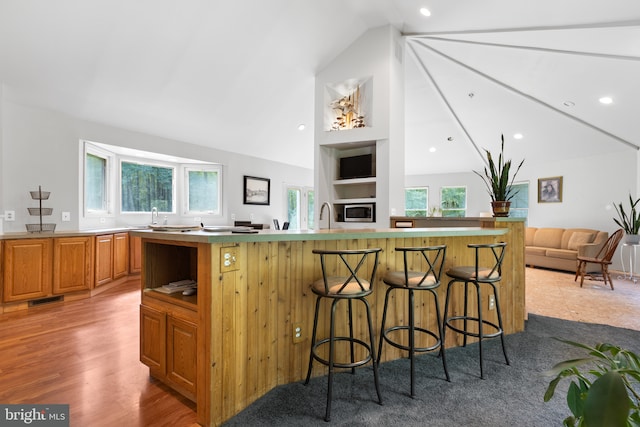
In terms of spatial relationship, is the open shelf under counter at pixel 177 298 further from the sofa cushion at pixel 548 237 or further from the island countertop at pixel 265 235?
the sofa cushion at pixel 548 237

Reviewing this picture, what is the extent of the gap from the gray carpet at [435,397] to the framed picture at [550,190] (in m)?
5.82

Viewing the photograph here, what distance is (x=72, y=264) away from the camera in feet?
13.1

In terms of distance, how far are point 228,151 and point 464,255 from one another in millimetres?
5207

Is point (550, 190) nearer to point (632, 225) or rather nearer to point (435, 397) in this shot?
point (632, 225)

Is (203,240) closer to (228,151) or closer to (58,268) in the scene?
(58,268)

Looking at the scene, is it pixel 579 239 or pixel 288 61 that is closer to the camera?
pixel 288 61

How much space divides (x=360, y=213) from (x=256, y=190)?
3402 mm

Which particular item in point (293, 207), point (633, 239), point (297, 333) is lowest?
point (297, 333)

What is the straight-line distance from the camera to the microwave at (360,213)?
4469 millimetres

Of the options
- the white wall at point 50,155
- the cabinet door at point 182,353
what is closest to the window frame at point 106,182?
the white wall at point 50,155

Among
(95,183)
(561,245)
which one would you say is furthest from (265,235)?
(561,245)

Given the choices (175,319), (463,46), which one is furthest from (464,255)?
(463,46)

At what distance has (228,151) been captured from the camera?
257 inches

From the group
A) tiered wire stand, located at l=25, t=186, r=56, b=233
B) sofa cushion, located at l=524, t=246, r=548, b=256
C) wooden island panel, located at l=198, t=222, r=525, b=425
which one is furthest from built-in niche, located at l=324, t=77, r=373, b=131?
sofa cushion, located at l=524, t=246, r=548, b=256
